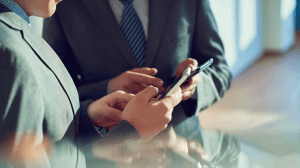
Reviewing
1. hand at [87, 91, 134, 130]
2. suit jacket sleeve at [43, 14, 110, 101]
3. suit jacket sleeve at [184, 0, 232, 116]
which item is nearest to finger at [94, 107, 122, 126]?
hand at [87, 91, 134, 130]

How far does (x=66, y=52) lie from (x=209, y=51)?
0.30 metres

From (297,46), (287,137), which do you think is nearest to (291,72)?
(297,46)

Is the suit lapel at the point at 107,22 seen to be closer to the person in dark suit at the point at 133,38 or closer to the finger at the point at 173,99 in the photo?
the person in dark suit at the point at 133,38

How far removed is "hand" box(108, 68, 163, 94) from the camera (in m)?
0.43

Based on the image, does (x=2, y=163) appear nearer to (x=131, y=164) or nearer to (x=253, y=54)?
(x=131, y=164)

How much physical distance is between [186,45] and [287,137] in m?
0.27

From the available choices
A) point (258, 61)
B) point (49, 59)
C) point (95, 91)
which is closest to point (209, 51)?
point (95, 91)

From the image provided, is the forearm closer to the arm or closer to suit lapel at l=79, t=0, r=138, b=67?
suit lapel at l=79, t=0, r=138, b=67

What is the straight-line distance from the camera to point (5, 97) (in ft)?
0.74

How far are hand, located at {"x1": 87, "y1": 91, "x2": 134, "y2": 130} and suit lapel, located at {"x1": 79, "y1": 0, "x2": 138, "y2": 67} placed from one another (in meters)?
0.17

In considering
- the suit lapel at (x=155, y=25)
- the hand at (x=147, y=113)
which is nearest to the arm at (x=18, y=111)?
the hand at (x=147, y=113)

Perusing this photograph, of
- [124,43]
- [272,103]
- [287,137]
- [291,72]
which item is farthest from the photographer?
[291,72]

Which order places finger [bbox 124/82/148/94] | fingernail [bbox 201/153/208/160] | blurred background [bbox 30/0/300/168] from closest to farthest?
fingernail [bbox 201/153/208/160] < finger [bbox 124/82/148/94] < blurred background [bbox 30/0/300/168]

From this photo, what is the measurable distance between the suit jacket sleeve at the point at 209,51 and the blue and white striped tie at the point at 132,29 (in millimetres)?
119
